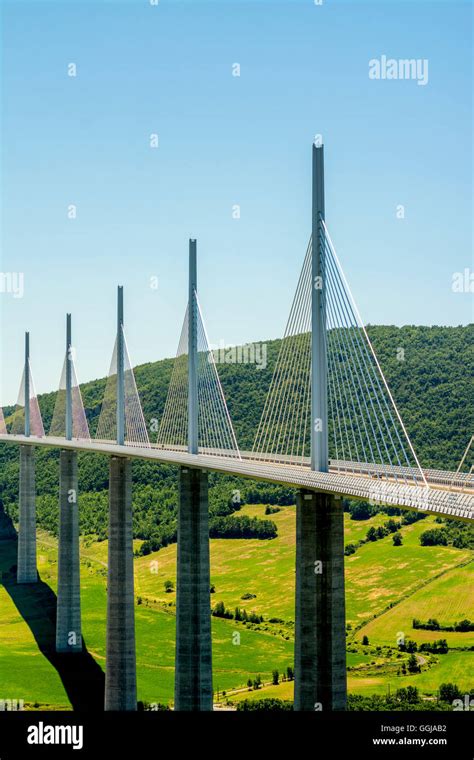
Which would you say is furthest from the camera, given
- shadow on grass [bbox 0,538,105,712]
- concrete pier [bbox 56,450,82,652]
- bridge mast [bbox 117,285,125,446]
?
concrete pier [bbox 56,450,82,652]

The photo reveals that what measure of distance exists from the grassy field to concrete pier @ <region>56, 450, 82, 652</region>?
118 centimetres

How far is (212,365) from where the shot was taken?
104 ft

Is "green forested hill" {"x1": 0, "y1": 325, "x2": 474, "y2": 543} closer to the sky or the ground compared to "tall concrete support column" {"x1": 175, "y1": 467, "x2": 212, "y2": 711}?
closer to the sky

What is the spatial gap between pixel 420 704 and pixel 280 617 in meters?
20.4

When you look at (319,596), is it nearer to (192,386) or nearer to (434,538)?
(192,386)

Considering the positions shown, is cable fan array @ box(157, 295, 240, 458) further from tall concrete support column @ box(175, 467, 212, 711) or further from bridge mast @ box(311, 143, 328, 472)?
bridge mast @ box(311, 143, 328, 472)

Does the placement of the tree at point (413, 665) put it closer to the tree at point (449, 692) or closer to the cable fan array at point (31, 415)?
the tree at point (449, 692)

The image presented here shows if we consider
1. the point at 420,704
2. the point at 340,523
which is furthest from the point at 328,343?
the point at 420,704

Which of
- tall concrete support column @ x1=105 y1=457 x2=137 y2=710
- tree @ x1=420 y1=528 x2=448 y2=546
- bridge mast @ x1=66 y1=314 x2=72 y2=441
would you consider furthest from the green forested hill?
tall concrete support column @ x1=105 y1=457 x2=137 y2=710

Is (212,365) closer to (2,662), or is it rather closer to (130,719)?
(130,719)

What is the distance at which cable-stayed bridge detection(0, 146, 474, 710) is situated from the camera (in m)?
19.6

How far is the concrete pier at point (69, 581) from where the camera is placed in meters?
45.5

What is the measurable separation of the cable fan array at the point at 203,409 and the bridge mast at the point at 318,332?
25.6 ft

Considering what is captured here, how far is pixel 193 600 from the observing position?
30344mm
